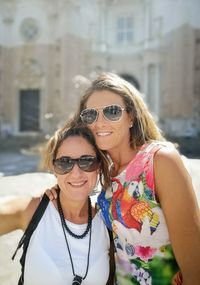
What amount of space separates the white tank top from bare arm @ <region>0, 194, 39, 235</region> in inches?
3.6

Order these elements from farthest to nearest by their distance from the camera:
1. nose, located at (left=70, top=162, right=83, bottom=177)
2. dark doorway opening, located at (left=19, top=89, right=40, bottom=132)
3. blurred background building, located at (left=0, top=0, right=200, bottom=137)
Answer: dark doorway opening, located at (left=19, top=89, right=40, bottom=132)
blurred background building, located at (left=0, top=0, right=200, bottom=137)
nose, located at (left=70, top=162, right=83, bottom=177)

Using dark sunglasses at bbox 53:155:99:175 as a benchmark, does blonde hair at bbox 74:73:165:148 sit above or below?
above

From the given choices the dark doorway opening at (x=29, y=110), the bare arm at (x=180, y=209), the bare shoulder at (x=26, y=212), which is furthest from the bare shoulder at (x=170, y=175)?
the dark doorway opening at (x=29, y=110)

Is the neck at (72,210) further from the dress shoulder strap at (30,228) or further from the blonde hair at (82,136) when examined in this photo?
the blonde hair at (82,136)

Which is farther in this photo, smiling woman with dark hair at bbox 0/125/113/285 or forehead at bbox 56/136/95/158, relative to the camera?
forehead at bbox 56/136/95/158

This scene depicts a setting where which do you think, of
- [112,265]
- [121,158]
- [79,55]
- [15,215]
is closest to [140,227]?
[112,265]

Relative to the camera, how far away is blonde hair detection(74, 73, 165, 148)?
81.4 inches

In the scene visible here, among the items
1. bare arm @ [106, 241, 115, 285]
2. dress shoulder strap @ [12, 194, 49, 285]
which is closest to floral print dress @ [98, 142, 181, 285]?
bare arm @ [106, 241, 115, 285]

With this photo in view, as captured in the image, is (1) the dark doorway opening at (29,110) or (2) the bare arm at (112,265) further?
(1) the dark doorway opening at (29,110)

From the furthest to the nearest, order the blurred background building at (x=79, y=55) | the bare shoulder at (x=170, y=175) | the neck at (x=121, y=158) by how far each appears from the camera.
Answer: the blurred background building at (x=79, y=55) → the neck at (x=121, y=158) → the bare shoulder at (x=170, y=175)

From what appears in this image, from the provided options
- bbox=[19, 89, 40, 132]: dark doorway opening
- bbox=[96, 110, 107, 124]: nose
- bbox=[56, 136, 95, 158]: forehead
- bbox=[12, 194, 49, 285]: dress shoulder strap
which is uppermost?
bbox=[19, 89, 40, 132]: dark doorway opening

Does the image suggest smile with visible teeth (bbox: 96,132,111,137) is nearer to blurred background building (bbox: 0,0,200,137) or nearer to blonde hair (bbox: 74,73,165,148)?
blonde hair (bbox: 74,73,165,148)

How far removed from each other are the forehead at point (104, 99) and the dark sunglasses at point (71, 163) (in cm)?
34

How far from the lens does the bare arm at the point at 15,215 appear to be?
6.23 ft
